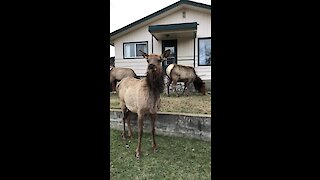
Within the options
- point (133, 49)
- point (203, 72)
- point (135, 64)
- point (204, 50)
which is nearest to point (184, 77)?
point (203, 72)

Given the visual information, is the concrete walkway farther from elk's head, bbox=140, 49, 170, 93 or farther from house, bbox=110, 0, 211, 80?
house, bbox=110, 0, 211, 80

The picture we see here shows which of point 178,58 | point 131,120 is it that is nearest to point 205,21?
point 178,58

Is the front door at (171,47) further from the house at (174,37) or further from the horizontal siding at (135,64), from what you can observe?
the horizontal siding at (135,64)

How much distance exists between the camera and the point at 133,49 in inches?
239

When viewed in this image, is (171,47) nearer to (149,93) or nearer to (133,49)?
(133,49)
